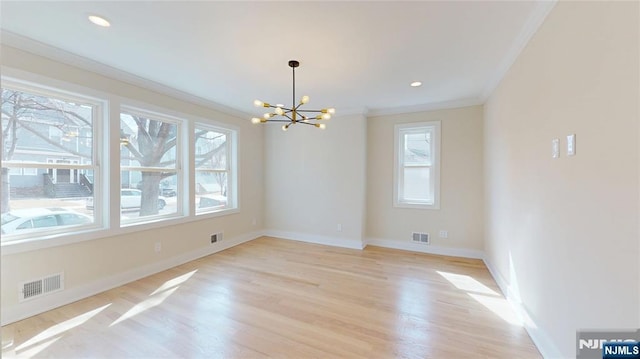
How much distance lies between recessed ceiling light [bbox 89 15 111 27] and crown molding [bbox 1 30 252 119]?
0.87m

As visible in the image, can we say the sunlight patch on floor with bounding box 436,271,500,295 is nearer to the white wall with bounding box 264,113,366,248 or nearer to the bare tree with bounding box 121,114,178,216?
the white wall with bounding box 264,113,366,248

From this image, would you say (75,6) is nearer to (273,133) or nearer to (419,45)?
(419,45)

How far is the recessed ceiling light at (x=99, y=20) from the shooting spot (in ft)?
6.48

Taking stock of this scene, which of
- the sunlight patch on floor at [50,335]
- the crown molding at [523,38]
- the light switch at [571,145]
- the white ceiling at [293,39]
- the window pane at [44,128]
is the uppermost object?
the white ceiling at [293,39]

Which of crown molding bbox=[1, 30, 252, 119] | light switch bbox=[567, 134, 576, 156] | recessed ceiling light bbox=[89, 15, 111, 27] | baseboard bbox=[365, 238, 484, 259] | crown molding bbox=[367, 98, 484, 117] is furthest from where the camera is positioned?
baseboard bbox=[365, 238, 484, 259]

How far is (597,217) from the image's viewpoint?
51.5 inches

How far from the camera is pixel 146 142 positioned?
349 cm

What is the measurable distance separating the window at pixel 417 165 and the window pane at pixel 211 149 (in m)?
3.34

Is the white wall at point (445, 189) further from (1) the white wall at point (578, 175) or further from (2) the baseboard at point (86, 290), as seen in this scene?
(2) the baseboard at point (86, 290)

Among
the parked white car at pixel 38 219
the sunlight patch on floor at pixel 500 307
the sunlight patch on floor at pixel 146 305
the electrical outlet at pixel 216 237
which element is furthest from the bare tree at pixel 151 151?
the sunlight patch on floor at pixel 500 307

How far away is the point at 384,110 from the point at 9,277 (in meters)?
5.22

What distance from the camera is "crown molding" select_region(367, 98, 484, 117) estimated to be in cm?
399

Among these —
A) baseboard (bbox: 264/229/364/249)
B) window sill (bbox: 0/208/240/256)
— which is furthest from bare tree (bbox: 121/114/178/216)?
baseboard (bbox: 264/229/364/249)

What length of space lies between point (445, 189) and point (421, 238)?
98cm
